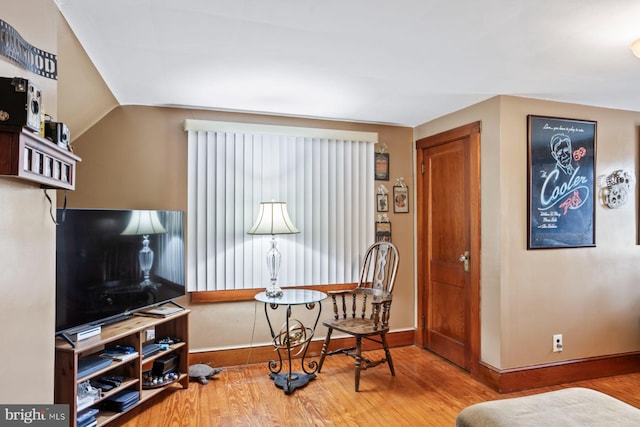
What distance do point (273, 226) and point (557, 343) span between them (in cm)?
244

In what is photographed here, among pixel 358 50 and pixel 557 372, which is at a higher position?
pixel 358 50

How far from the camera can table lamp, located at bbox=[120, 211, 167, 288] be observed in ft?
9.03

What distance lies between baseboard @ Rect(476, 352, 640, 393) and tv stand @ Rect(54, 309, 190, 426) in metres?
2.33

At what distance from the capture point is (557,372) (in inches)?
122

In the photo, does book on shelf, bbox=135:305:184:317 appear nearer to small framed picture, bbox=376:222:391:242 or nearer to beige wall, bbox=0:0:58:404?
beige wall, bbox=0:0:58:404

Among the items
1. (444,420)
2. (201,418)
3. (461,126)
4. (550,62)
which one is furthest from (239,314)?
(550,62)

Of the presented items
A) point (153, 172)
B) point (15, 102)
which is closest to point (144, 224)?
point (153, 172)

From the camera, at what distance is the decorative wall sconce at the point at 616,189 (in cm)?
330

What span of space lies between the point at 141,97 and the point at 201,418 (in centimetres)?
237

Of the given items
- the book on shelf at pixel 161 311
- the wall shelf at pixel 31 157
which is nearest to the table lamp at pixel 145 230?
the book on shelf at pixel 161 311

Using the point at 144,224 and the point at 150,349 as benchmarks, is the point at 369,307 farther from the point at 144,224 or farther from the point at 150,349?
the point at 144,224

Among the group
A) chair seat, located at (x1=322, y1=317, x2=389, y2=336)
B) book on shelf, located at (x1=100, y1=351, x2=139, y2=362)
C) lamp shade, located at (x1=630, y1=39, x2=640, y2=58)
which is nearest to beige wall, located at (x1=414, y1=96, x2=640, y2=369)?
chair seat, located at (x1=322, y1=317, x2=389, y2=336)

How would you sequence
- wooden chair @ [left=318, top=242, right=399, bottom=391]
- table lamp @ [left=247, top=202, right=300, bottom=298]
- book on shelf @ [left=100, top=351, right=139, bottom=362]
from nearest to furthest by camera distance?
book on shelf @ [left=100, top=351, right=139, bottom=362]
wooden chair @ [left=318, top=242, right=399, bottom=391]
table lamp @ [left=247, top=202, right=300, bottom=298]

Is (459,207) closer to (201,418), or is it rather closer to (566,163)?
(566,163)
